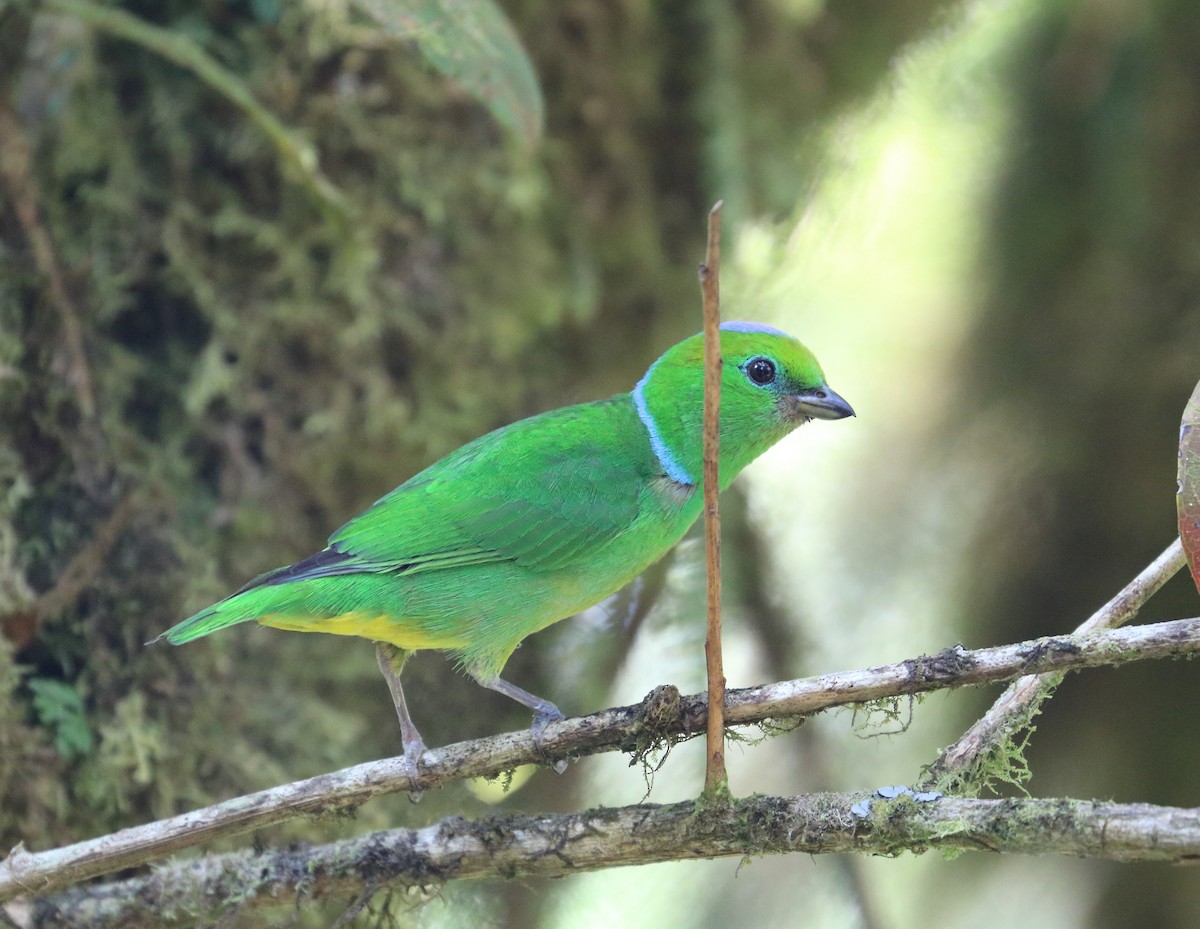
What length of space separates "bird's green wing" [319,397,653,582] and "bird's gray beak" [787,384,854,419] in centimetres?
Answer: 39

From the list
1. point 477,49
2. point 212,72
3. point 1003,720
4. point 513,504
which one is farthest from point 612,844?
point 212,72

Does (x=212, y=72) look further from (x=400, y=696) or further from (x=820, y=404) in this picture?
(x=820, y=404)

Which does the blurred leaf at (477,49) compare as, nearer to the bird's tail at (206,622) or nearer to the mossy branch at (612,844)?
the bird's tail at (206,622)

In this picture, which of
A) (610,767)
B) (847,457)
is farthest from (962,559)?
(610,767)

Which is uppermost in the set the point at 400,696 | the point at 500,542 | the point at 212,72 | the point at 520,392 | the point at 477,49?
the point at 212,72

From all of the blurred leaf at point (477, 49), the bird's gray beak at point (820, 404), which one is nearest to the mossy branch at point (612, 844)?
the bird's gray beak at point (820, 404)

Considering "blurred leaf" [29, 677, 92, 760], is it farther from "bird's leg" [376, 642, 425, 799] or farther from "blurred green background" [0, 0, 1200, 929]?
"bird's leg" [376, 642, 425, 799]

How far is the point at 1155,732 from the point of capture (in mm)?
2502

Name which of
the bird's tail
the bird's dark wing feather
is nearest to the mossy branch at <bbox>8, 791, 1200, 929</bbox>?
the bird's tail

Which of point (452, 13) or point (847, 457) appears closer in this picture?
point (452, 13)

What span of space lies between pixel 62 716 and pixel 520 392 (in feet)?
5.11

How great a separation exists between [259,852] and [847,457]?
1.77 metres

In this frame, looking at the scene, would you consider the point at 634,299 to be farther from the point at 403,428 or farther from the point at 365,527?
the point at 365,527

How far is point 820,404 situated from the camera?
8.86ft
